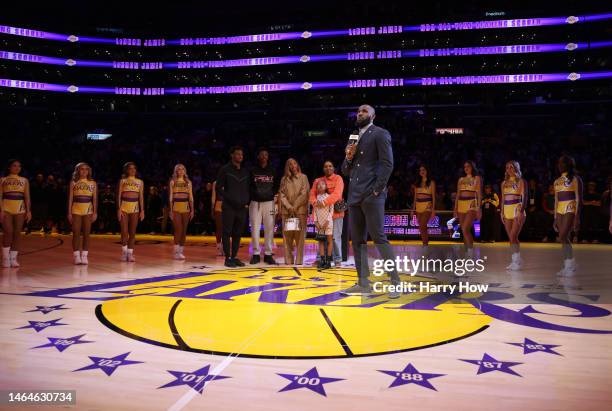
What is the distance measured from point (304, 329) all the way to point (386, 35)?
3046 centimetres

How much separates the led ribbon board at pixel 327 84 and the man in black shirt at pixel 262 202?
81.9ft

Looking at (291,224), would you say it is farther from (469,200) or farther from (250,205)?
(469,200)

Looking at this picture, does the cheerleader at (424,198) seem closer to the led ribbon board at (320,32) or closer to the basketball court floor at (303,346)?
the basketball court floor at (303,346)

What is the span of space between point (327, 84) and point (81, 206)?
26.6 m

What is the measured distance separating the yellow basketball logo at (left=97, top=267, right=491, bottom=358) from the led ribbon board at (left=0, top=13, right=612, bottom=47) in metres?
28.3

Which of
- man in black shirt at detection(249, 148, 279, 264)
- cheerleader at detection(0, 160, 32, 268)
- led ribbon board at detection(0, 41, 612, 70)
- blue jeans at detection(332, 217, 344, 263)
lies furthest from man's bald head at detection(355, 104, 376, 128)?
led ribbon board at detection(0, 41, 612, 70)

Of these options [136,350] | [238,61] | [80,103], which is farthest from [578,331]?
[80,103]

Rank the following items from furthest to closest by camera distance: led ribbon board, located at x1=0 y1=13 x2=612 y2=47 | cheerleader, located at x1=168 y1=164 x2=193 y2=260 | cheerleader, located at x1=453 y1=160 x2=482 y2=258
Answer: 1. led ribbon board, located at x1=0 y1=13 x2=612 y2=47
2. cheerleader, located at x1=168 y1=164 x2=193 y2=260
3. cheerleader, located at x1=453 y1=160 x2=482 y2=258

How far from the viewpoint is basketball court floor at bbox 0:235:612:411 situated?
2186 mm

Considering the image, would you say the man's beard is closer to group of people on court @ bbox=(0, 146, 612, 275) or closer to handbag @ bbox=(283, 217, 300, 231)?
group of people on court @ bbox=(0, 146, 612, 275)

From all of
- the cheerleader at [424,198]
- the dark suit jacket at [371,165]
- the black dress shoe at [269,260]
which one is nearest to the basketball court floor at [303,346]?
the dark suit jacket at [371,165]

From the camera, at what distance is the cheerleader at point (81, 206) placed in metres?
7.59

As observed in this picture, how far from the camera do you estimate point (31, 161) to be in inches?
1085

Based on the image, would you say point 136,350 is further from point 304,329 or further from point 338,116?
point 338,116
